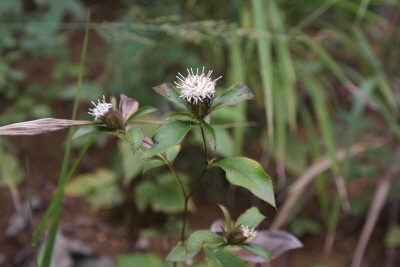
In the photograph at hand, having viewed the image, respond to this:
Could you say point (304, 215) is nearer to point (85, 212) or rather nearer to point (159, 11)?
point (85, 212)

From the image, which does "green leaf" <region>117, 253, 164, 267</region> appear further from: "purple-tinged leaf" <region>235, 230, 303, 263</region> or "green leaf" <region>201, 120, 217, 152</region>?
"green leaf" <region>201, 120, 217, 152</region>

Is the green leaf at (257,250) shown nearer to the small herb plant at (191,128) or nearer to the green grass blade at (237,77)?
the small herb plant at (191,128)

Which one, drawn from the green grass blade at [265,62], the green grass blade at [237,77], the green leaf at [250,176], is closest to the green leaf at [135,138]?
the green leaf at [250,176]

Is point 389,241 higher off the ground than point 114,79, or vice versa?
point 114,79

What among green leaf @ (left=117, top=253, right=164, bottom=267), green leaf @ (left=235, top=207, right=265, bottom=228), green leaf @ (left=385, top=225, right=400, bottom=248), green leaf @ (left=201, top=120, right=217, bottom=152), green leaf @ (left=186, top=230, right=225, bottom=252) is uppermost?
green leaf @ (left=201, top=120, right=217, bottom=152)

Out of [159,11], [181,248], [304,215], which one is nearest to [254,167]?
[181,248]

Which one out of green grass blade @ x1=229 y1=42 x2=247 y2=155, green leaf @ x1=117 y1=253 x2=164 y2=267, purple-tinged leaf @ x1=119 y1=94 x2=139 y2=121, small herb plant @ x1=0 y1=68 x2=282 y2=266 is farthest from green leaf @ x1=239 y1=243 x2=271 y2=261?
green grass blade @ x1=229 y1=42 x2=247 y2=155

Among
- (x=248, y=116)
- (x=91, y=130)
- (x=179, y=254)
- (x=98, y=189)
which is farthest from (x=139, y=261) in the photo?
(x=248, y=116)
